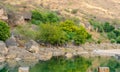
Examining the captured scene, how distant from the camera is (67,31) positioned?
9112cm

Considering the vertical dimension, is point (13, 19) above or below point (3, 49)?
below

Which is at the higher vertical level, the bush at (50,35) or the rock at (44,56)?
the rock at (44,56)

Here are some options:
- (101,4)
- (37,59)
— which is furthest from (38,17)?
(101,4)

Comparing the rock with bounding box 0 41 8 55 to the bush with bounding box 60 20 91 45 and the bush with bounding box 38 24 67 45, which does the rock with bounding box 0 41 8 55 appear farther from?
the bush with bounding box 60 20 91 45

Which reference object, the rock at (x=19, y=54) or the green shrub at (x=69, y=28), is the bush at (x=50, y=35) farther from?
the rock at (x=19, y=54)

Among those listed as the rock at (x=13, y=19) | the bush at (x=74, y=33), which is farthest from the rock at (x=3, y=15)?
the bush at (x=74, y=33)

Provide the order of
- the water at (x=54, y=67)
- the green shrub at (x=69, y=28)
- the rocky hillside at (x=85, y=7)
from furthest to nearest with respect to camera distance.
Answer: the rocky hillside at (x=85, y=7)
the green shrub at (x=69, y=28)
the water at (x=54, y=67)

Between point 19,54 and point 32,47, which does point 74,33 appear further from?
point 19,54

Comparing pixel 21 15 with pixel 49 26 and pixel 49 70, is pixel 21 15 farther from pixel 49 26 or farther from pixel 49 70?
pixel 49 70

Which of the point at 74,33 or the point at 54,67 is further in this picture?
the point at 74,33

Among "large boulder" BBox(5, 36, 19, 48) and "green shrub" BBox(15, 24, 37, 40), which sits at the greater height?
"large boulder" BBox(5, 36, 19, 48)

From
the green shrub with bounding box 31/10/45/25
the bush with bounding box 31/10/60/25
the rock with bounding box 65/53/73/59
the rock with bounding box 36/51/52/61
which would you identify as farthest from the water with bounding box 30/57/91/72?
the green shrub with bounding box 31/10/45/25

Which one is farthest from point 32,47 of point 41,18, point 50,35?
point 41,18

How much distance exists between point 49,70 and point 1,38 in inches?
1051
